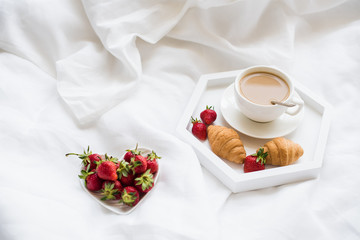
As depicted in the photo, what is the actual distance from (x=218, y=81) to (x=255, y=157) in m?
0.34

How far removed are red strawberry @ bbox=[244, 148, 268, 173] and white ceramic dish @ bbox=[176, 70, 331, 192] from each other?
0.02m

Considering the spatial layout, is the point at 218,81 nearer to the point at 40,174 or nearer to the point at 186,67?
the point at 186,67

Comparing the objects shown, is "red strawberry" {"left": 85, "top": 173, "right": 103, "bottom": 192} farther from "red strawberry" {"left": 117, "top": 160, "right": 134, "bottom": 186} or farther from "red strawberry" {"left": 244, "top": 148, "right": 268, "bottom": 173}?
"red strawberry" {"left": 244, "top": 148, "right": 268, "bottom": 173}

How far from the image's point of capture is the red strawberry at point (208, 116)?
1108 millimetres

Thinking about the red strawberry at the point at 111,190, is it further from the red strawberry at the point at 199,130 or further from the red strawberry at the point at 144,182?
the red strawberry at the point at 199,130

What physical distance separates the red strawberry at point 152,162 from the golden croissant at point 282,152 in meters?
0.30

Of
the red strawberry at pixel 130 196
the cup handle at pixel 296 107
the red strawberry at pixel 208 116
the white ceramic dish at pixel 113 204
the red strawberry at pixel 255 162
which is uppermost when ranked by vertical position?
the cup handle at pixel 296 107

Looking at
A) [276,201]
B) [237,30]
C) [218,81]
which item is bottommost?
[276,201]

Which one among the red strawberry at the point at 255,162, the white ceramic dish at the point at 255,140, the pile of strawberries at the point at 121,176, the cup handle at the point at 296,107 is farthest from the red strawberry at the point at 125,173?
the cup handle at the point at 296,107

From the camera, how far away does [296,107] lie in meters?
1.10

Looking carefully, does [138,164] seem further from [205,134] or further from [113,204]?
[205,134]

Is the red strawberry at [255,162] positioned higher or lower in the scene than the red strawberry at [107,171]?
lower

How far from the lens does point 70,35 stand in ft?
3.99

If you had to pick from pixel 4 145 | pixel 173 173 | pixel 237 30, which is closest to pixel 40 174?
pixel 4 145
